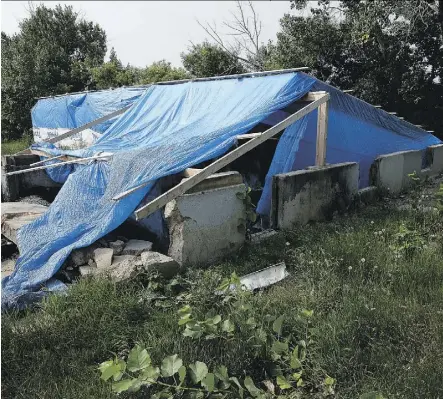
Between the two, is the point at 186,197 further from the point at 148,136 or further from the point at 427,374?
the point at 148,136

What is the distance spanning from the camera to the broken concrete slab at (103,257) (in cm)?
407

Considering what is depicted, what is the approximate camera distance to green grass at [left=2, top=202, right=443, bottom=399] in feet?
8.25

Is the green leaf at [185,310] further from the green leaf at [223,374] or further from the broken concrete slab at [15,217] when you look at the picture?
the broken concrete slab at [15,217]

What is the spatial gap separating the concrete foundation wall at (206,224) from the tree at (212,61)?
1159cm

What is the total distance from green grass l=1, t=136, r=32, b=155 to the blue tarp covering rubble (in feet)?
23.8

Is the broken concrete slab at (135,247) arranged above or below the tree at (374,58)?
below

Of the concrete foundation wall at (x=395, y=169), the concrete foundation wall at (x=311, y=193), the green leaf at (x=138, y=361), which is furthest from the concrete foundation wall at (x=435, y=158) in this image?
the green leaf at (x=138, y=361)

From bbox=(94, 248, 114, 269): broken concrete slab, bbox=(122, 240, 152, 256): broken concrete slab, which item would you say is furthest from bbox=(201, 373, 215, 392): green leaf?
bbox=(122, 240, 152, 256): broken concrete slab

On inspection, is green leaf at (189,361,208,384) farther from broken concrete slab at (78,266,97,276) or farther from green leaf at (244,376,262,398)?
broken concrete slab at (78,266,97,276)

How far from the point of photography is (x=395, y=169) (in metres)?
7.41

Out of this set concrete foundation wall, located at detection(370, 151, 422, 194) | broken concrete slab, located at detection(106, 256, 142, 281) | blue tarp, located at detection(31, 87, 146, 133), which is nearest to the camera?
broken concrete slab, located at detection(106, 256, 142, 281)

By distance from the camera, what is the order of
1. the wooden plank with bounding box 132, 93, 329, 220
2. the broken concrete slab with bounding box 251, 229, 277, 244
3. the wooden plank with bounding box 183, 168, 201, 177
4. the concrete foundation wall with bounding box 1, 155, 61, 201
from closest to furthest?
the wooden plank with bounding box 132, 93, 329, 220 → the wooden plank with bounding box 183, 168, 201, 177 → the broken concrete slab with bounding box 251, 229, 277, 244 → the concrete foundation wall with bounding box 1, 155, 61, 201

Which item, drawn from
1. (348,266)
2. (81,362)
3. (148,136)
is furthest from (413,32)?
(81,362)

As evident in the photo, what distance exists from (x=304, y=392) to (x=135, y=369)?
3.35 ft
